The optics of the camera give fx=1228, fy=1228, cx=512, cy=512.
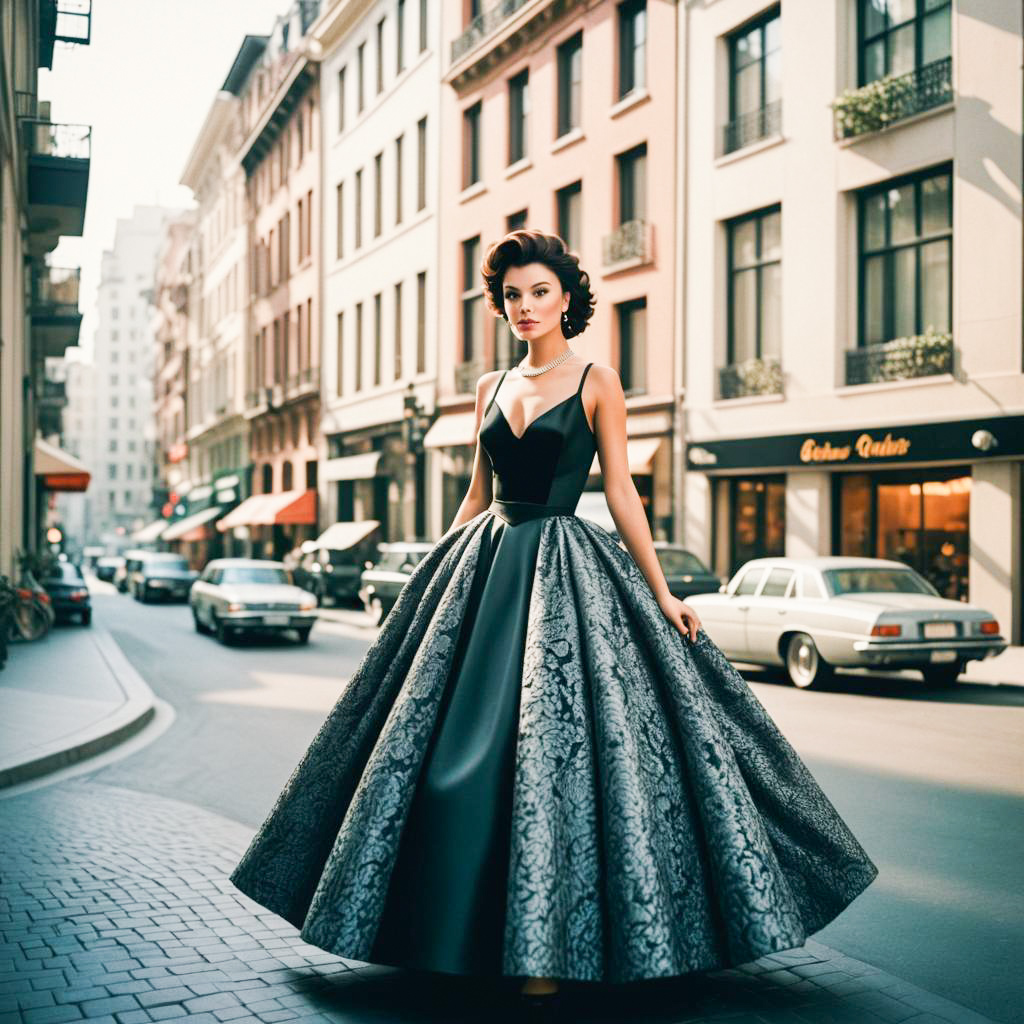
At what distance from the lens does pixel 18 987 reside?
12.1 ft

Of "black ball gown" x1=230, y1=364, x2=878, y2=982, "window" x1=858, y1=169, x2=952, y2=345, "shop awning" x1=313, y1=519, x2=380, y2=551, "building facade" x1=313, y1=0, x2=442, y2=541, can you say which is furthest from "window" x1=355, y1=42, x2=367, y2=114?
"black ball gown" x1=230, y1=364, x2=878, y2=982

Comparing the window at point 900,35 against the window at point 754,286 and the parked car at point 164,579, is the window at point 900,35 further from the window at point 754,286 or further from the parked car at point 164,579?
the parked car at point 164,579

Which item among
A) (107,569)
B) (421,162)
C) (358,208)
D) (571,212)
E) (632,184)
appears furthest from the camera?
(107,569)

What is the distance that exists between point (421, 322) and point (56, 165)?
12.9 m

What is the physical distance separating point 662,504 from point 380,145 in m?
17.7

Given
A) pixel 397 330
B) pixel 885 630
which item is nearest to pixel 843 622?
pixel 885 630

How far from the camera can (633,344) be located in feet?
80.2

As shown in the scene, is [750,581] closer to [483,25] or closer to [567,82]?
[567,82]

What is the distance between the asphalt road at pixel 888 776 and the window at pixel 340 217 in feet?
81.7

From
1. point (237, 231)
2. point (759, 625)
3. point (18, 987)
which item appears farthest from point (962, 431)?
point (237, 231)

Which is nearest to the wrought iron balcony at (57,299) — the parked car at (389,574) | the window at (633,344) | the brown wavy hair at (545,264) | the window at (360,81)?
the parked car at (389,574)

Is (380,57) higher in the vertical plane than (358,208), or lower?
higher

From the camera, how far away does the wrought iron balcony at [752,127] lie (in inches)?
830

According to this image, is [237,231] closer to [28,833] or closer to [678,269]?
[678,269]
